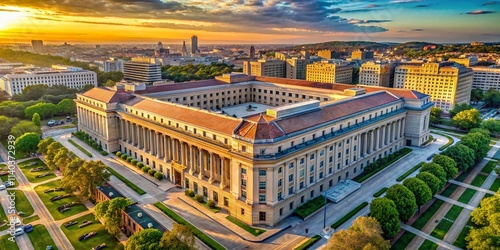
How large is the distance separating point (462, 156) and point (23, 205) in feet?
337

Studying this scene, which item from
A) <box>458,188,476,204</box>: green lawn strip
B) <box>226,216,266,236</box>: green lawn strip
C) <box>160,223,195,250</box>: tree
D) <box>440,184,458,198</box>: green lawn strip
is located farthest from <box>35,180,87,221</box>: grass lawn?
<box>458,188,476,204</box>: green lawn strip

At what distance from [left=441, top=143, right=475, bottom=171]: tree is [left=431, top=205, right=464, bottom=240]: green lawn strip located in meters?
18.7

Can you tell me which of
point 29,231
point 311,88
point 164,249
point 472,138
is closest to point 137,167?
point 29,231

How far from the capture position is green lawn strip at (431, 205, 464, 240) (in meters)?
60.9

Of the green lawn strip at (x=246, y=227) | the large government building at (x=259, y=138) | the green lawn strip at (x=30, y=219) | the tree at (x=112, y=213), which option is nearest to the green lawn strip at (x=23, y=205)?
the green lawn strip at (x=30, y=219)

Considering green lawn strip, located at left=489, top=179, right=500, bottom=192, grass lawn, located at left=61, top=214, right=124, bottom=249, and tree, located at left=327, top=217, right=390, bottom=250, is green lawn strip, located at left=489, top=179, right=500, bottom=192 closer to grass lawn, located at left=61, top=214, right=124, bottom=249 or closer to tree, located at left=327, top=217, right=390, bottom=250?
tree, located at left=327, top=217, right=390, bottom=250

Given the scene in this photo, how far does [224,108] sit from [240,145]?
77.0 m

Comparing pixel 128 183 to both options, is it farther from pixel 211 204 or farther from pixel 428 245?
pixel 428 245

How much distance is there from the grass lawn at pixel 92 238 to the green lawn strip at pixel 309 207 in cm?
3323

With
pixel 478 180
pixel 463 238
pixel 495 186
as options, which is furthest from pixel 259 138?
pixel 495 186

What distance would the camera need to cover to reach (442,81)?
162m

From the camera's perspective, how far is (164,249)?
47094mm

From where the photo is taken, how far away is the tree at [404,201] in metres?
60.5

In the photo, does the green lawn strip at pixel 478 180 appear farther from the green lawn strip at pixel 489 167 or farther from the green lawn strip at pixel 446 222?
the green lawn strip at pixel 446 222
